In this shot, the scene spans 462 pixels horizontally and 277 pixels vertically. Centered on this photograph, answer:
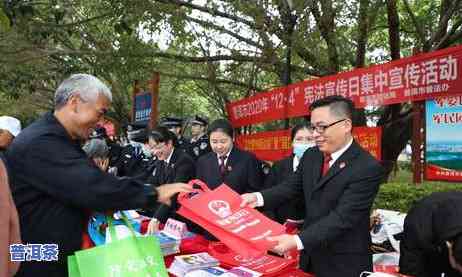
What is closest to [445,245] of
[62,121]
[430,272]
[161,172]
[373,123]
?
[430,272]

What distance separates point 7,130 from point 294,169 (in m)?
2.59

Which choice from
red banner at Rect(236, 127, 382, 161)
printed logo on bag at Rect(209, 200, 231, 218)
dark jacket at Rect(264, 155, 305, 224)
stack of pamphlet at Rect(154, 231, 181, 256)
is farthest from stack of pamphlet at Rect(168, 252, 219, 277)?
red banner at Rect(236, 127, 382, 161)

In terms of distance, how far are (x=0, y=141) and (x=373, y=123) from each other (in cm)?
755

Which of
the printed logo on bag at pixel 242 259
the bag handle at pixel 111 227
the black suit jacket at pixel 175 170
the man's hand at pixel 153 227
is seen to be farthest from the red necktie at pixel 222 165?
the bag handle at pixel 111 227

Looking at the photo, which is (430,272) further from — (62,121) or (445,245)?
(62,121)

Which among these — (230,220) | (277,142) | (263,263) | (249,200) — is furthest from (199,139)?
(230,220)

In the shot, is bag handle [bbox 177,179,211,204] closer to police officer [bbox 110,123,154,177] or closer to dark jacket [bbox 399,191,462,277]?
dark jacket [bbox 399,191,462,277]

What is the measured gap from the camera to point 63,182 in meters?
1.83

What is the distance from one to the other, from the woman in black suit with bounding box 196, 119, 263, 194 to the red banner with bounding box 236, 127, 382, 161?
116 cm

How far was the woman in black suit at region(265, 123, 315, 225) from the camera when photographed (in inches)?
140

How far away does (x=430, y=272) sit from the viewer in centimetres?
197

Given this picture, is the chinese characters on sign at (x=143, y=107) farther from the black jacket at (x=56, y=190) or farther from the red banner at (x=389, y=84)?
the black jacket at (x=56, y=190)

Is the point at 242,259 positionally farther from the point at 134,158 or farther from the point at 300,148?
the point at 134,158

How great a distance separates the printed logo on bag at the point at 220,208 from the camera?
2.24 meters
